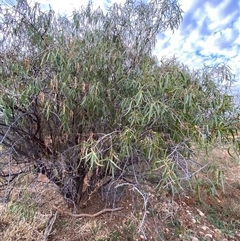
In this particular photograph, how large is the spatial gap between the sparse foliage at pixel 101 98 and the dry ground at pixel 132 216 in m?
0.23

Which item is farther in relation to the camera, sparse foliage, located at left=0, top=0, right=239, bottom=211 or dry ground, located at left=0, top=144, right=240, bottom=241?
dry ground, located at left=0, top=144, right=240, bottom=241

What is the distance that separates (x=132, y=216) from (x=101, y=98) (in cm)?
130

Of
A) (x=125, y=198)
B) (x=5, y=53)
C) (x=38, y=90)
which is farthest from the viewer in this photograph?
(x=125, y=198)

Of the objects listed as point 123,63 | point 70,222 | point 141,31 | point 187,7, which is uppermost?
point 187,7

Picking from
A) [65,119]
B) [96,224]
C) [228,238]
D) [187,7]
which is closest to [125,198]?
[96,224]

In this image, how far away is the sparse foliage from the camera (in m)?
1.89

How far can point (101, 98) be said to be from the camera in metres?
2.12

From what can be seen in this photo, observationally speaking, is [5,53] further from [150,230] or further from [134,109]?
[150,230]

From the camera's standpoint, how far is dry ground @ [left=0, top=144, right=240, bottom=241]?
2137mm

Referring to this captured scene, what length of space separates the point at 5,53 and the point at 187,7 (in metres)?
1.87

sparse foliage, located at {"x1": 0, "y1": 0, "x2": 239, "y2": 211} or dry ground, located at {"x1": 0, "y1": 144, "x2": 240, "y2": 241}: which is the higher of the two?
sparse foliage, located at {"x1": 0, "y1": 0, "x2": 239, "y2": 211}

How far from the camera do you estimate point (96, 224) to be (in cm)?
251

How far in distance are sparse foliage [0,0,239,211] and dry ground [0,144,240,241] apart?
0.23 metres

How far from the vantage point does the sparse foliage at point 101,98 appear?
1887 mm
